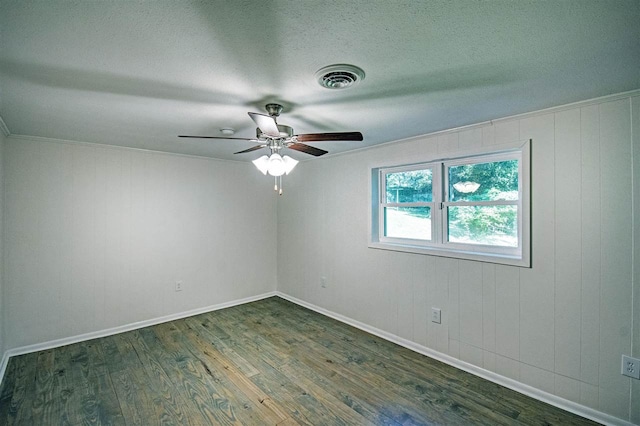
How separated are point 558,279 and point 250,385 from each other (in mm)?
2556

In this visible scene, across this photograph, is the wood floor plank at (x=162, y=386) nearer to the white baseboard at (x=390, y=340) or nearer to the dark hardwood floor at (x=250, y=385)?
the dark hardwood floor at (x=250, y=385)

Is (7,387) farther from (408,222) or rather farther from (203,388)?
(408,222)

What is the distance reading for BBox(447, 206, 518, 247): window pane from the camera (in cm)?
259

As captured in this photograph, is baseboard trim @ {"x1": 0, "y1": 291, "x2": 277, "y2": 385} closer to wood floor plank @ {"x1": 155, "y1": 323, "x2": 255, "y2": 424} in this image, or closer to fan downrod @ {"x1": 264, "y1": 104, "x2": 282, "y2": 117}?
wood floor plank @ {"x1": 155, "y1": 323, "x2": 255, "y2": 424}

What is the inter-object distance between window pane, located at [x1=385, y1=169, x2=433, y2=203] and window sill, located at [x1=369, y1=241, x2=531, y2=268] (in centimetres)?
52

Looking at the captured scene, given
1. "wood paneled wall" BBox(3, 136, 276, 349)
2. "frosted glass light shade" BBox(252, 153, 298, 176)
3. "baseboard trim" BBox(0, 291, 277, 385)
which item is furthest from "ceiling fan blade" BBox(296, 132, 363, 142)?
"baseboard trim" BBox(0, 291, 277, 385)

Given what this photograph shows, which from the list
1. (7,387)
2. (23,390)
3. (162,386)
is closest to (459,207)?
(162,386)

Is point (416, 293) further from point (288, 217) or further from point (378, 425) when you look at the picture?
point (288, 217)

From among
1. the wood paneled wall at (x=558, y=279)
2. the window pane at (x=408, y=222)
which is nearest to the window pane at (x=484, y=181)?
the wood paneled wall at (x=558, y=279)

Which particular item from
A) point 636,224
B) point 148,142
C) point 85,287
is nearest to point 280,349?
point 85,287

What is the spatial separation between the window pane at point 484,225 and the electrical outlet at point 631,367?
38.1 inches

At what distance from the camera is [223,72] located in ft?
5.38

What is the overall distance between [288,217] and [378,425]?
3.25m

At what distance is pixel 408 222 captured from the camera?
339cm
